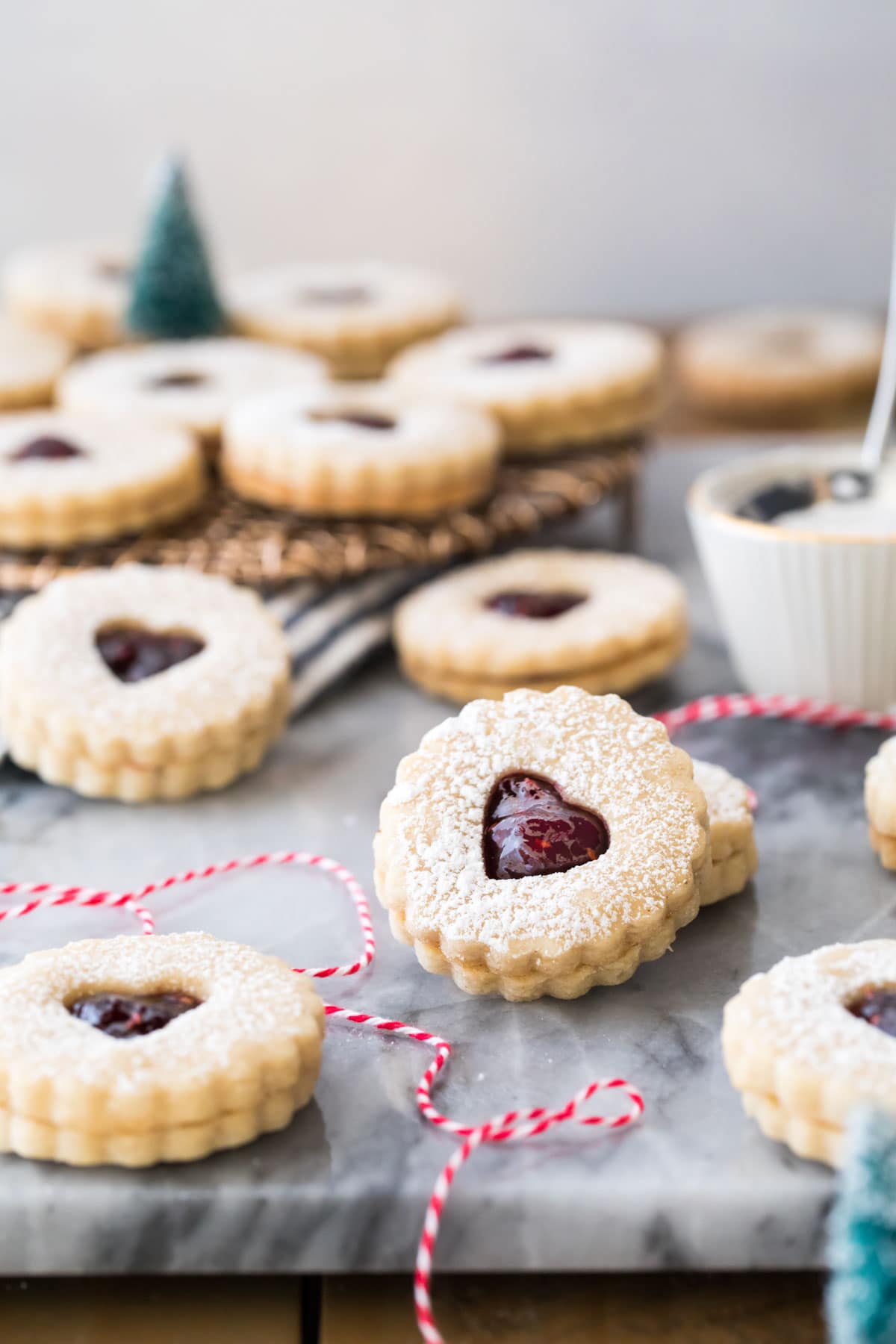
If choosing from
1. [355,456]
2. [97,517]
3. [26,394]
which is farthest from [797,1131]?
[26,394]

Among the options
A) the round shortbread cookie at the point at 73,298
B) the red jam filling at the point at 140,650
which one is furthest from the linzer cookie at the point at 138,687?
the round shortbread cookie at the point at 73,298

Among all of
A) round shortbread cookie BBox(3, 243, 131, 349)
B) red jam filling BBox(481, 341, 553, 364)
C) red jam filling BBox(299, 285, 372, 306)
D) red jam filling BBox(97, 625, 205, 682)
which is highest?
round shortbread cookie BBox(3, 243, 131, 349)

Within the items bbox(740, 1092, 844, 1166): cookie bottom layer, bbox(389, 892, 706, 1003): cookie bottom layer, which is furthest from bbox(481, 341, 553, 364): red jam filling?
bbox(740, 1092, 844, 1166): cookie bottom layer

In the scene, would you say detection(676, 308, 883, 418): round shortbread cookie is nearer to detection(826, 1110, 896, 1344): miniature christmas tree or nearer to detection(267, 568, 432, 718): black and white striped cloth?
detection(267, 568, 432, 718): black and white striped cloth

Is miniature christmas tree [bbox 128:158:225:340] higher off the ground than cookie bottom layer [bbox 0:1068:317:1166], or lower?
higher

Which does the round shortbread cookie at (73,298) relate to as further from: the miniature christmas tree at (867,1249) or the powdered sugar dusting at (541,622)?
the miniature christmas tree at (867,1249)

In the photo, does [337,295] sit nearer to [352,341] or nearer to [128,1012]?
[352,341]

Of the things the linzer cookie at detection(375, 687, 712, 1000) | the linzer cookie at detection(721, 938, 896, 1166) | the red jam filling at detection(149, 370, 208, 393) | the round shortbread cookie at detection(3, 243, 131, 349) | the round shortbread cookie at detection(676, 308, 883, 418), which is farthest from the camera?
the round shortbread cookie at detection(676, 308, 883, 418)

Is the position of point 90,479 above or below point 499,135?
below
